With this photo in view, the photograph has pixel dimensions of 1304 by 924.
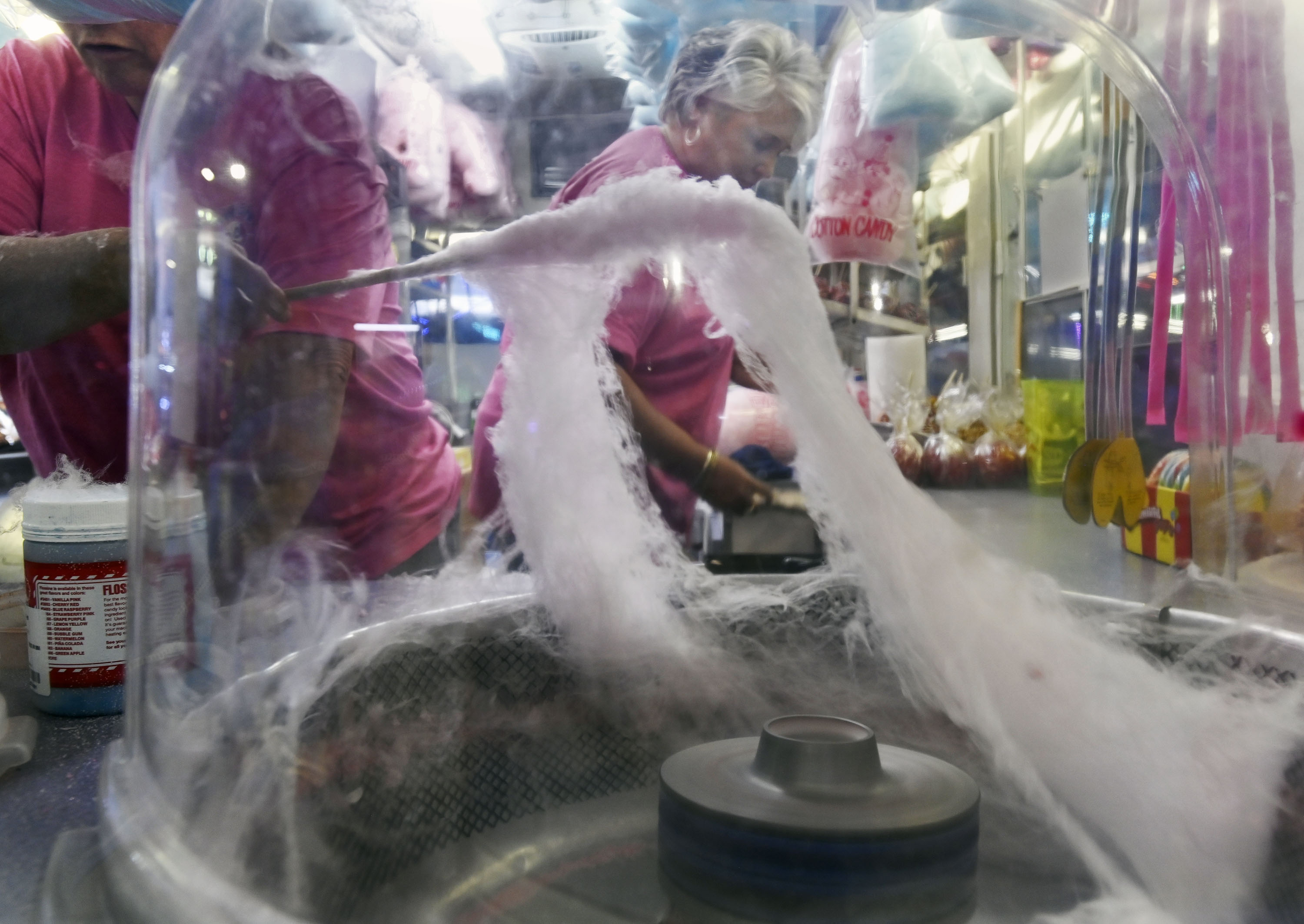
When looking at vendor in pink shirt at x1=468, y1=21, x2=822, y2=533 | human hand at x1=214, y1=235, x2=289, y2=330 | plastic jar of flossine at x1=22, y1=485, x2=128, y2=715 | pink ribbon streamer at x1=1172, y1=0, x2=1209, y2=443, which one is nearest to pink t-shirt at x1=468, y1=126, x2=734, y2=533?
vendor in pink shirt at x1=468, y1=21, x2=822, y2=533

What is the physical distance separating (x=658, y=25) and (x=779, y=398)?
9.4 inches

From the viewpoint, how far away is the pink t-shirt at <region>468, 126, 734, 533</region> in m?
0.42

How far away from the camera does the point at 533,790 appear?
482 millimetres

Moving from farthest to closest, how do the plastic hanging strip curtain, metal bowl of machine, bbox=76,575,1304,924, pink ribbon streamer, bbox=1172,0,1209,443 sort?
the plastic hanging strip curtain
pink ribbon streamer, bbox=1172,0,1209,443
metal bowl of machine, bbox=76,575,1304,924

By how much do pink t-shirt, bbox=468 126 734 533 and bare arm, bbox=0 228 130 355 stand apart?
0.33 meters

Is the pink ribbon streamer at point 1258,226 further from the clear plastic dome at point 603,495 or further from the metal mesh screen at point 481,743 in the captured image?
the metal mesh screen at point 481,743

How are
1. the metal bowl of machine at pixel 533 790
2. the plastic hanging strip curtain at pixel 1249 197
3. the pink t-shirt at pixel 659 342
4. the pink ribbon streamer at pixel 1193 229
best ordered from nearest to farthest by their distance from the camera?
the metal bowl of machine at pixel 533 790
the pink t-shirt at pixel 659 342
the pink ribbon streamer at pixel 1193 229
the plastic hanging strip curtain at pixel 1249 197

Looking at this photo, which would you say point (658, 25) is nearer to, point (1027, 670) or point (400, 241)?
point (400, 241)

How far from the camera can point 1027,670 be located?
1.22ft

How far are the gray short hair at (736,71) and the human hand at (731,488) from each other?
0.67 ft

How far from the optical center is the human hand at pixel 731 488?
0.49m

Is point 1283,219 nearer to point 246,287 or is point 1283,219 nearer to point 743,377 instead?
point 743,377

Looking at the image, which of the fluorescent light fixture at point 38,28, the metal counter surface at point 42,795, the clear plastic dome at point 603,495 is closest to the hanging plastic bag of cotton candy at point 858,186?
the clear plastic dome at point 603,495

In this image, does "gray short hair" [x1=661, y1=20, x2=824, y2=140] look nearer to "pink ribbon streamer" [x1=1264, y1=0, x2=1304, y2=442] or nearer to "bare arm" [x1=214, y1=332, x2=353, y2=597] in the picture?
"bare arm" [x1=214, y1=332, x2=353, y2=597]
